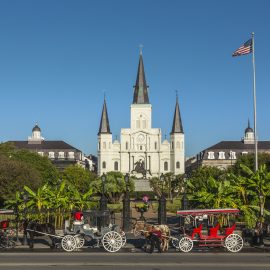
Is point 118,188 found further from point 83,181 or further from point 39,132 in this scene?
point 39,132

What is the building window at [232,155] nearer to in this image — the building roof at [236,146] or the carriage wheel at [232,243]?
the building roof at [236,146]

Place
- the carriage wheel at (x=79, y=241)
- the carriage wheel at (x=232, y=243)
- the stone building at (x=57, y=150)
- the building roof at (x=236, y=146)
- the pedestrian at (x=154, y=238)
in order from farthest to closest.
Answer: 1. the stone building at (x=57, y=150)
2. the building roof at (x=236, y=146)
3. the carriage wheel at (x=79, y=241)
4. the carriage wheel at (x=232, y=243)
5. the pedestrian at (x=154, y=238)

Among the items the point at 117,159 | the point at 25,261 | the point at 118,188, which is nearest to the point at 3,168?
the point at 118,188

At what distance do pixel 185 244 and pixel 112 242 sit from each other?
2957 mm


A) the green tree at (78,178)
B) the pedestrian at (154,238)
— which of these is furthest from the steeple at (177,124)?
the pedestrian at (154,238)

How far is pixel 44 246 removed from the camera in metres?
22.6

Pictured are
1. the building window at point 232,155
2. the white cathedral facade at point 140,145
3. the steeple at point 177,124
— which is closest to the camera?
the steeple at point 177,124

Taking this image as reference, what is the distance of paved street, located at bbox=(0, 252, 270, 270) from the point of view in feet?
52.6

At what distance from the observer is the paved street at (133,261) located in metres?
16.0

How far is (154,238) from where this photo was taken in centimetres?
2005

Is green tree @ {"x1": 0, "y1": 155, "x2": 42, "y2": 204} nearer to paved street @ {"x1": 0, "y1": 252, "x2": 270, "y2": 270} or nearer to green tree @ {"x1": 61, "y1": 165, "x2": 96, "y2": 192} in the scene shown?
paved street @ {"x1": 0, "y1": 252, "x2": 270, "y2": 270}

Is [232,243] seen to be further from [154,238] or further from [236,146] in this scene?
[236,146]

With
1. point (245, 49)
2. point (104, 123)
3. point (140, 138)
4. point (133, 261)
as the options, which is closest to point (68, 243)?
point (133, 261)

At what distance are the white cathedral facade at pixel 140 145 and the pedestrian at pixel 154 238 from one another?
110m
